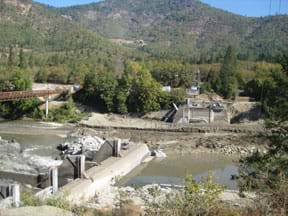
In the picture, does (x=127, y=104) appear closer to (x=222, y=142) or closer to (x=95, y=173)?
(x=222, y=142)

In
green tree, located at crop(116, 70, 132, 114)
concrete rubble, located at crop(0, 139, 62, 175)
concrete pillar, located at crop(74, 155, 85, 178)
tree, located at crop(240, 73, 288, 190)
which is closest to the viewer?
tree, located at crop(240, 73, 288, 190)

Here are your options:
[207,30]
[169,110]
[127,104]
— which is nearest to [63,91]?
[127,104]

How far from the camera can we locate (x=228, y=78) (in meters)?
59.4

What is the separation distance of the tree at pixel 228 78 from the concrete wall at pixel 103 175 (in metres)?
26.8

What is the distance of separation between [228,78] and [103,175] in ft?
122

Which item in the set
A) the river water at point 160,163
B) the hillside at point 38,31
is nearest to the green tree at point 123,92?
the river water at point 160,163

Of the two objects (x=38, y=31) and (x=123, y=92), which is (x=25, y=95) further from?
(x=38, y=31)

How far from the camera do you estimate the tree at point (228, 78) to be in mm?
58406

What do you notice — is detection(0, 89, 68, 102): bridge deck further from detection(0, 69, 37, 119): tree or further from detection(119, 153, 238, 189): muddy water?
detection(119, 153, 238, 189): muddy water

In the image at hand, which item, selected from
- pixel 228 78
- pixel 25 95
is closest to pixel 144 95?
pixel 228 78

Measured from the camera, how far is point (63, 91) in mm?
59281

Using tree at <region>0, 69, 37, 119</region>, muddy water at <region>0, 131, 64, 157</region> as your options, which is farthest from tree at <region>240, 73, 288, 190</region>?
tree at <region>0, 69, 37, 119</region>

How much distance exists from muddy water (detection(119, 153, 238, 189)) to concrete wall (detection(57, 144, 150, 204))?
0.63 m

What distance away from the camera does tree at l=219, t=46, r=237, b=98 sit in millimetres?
58406
